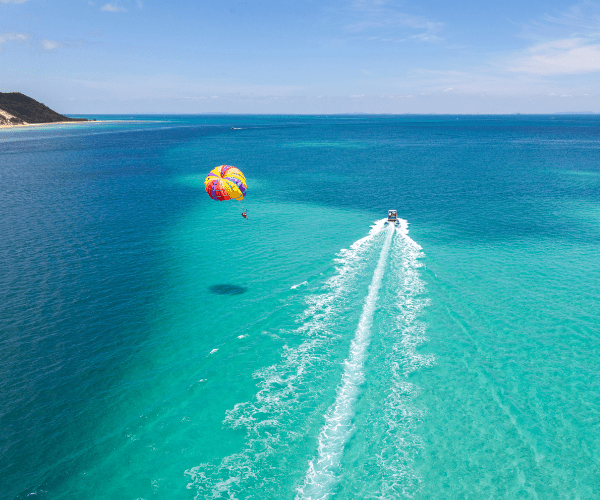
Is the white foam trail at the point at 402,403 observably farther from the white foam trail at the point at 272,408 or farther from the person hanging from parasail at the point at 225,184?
the person hanging from parasail at the point at 225,184

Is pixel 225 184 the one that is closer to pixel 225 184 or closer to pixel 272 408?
pixel 225 184

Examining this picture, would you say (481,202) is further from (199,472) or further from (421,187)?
(199,472)

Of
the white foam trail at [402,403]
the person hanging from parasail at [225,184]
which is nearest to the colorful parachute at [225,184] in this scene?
the person hanging from parasail at [225,184]

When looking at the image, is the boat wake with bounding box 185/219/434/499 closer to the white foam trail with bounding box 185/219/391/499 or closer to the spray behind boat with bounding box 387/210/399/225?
the white foam trail with bounding box 185/219/391/499

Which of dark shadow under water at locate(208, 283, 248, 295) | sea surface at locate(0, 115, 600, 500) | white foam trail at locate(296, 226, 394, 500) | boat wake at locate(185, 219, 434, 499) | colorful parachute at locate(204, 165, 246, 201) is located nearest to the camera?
white foam trail at locate(296, 226, 394, 500)

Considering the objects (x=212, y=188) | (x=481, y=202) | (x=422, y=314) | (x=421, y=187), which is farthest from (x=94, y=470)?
(x=421, y=187)

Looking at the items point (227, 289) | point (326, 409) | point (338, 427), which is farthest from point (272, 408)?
point (227, 289)

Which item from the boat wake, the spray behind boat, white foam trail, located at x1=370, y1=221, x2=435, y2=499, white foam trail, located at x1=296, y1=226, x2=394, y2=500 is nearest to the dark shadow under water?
the boat wake
